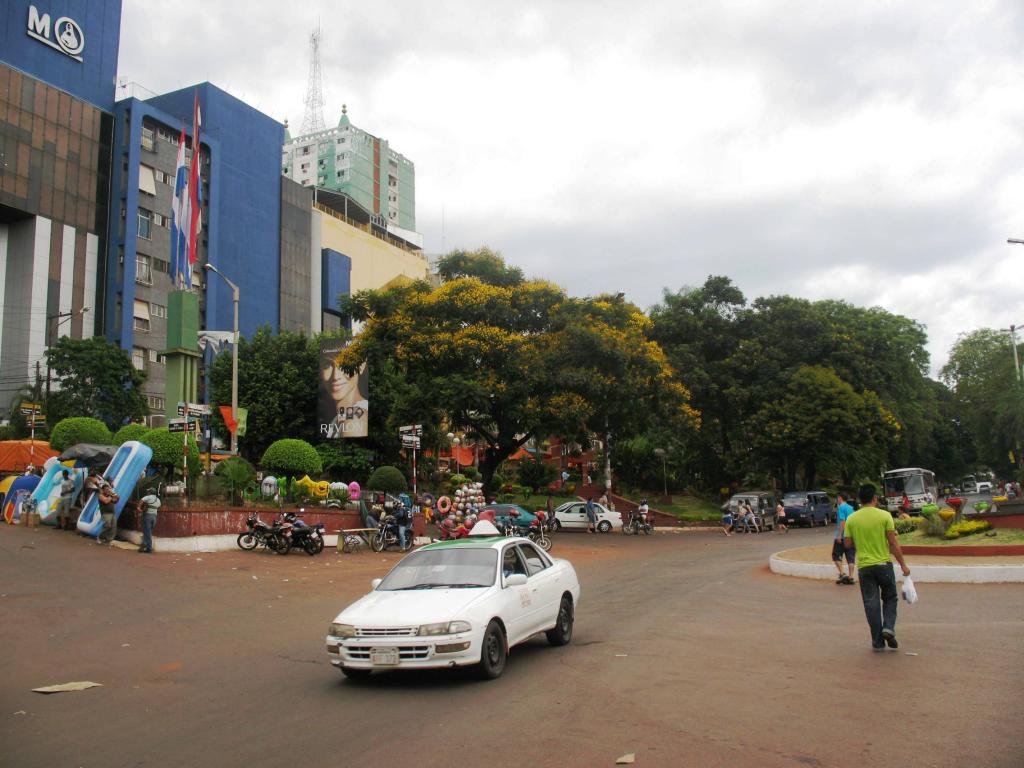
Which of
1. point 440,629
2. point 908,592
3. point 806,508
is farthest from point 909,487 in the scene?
point 440,629

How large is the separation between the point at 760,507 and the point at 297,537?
25213mm

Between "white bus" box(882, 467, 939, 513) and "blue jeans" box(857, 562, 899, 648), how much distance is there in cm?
3897

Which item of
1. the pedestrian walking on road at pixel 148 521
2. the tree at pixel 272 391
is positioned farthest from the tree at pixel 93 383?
the pedestrian walking on road at pixel 148 521

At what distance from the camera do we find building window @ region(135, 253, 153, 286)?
62.1m

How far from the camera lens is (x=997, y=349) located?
71.4 metres

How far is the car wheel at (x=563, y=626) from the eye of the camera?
32.3ft

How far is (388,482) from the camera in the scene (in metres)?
32.1

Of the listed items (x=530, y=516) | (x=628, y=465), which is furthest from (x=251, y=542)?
(x=628, y=465)

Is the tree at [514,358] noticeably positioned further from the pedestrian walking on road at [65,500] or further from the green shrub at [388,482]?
the pedestrian walking on road at [65,500]

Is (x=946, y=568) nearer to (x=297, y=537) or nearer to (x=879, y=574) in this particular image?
(x=879, y=574)

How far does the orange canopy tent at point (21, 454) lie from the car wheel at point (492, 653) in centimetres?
2942

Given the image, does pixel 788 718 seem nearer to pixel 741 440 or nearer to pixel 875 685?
pixel 875 685

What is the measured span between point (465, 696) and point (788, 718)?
271 centimetres

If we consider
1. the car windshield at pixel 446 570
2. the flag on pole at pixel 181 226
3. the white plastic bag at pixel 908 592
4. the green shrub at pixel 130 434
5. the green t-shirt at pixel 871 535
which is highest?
the flag on pole at pixel 181 226
